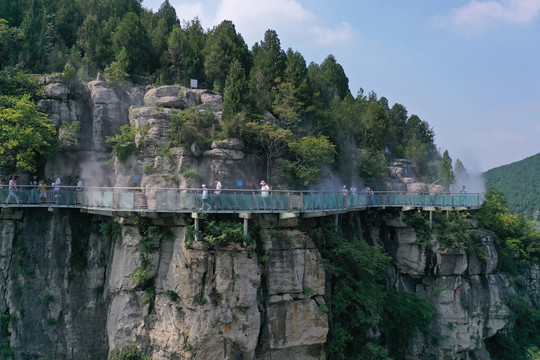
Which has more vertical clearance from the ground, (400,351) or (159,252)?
(159,252)

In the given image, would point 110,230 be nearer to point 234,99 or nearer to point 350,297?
point 234,99

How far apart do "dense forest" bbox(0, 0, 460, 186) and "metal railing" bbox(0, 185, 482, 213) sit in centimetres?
300

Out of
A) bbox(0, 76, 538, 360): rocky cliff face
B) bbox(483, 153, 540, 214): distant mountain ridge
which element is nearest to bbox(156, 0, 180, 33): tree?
bbox(0, 76, 538, 360): rocky cliff face

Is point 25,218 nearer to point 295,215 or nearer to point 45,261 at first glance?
point 45,261

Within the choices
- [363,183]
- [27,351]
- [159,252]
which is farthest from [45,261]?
[363,183]

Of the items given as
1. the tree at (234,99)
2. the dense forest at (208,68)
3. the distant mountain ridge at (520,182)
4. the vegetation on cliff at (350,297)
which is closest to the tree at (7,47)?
the dense forest at (208,68)

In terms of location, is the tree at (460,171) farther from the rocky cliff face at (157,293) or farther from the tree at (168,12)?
the rocky cliff face at (157,293)

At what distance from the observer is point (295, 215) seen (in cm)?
1652

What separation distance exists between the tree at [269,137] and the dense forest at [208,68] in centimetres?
7

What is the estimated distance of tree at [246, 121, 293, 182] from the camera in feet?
67.6

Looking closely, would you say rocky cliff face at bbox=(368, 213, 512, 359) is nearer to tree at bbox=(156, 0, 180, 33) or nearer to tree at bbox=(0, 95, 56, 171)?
tree at bbox=(0, 95, 56, 171)

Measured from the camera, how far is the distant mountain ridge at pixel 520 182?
117812mm

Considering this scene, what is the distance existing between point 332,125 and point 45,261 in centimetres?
2130

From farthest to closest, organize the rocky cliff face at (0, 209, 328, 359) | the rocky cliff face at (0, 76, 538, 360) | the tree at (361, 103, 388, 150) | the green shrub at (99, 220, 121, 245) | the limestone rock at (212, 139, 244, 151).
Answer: the tree at (361, 103, 388, 150), the limestone rock at (212, 139, 244, 151), the green shrub at (99, 220, 121, 245), the rocky cliff face at (0, 76, 538, 360), the rocky cliff face at (0, 209, 328, 359)
